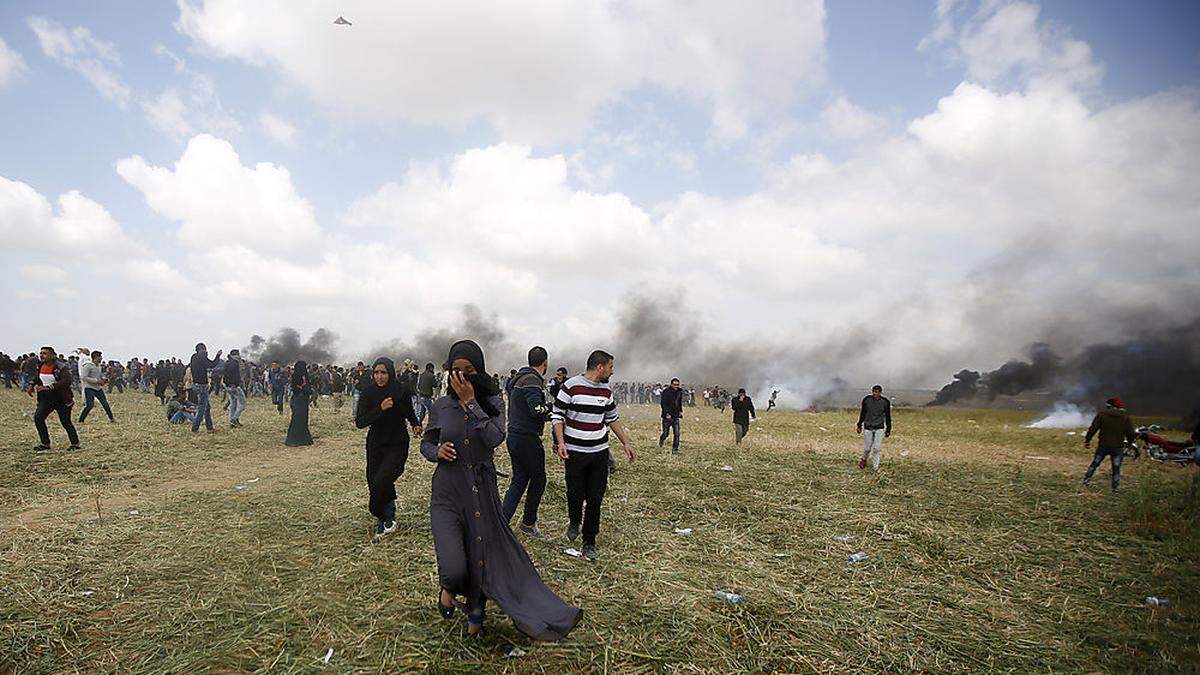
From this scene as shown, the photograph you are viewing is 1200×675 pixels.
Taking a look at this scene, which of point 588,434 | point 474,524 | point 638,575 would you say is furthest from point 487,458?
point 638,575

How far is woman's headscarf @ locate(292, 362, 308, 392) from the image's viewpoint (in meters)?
14.2

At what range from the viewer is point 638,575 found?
5867mm

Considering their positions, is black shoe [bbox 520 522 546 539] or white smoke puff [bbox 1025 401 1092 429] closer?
black shoe [bbox 520 522 546 539]

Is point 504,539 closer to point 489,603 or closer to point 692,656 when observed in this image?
point 489,603

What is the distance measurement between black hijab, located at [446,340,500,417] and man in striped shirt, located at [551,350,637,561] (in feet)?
5.48

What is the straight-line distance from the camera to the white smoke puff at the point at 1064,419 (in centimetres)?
3009

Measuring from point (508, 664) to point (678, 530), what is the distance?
395cm

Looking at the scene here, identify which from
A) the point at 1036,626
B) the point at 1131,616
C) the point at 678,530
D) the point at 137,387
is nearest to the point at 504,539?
the point at 678,530

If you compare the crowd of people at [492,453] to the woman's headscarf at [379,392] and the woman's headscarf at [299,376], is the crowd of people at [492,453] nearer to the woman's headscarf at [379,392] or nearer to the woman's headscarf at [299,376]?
the woman's headscarf at [379,392]

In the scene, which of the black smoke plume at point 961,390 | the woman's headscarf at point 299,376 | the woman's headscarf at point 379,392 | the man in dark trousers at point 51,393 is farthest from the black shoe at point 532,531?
the black smoke plume at point 961,390

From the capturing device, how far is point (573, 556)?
6.40 meters

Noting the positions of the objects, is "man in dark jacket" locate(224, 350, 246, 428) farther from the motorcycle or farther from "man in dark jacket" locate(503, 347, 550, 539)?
the motorcycle

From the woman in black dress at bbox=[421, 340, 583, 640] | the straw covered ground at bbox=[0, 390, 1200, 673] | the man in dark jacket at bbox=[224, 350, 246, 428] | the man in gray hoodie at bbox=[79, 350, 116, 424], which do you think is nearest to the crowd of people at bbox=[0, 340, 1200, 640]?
the woman in black dress at bbox=[421, 340, 583, 640]

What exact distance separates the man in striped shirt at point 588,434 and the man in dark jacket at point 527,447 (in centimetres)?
54
